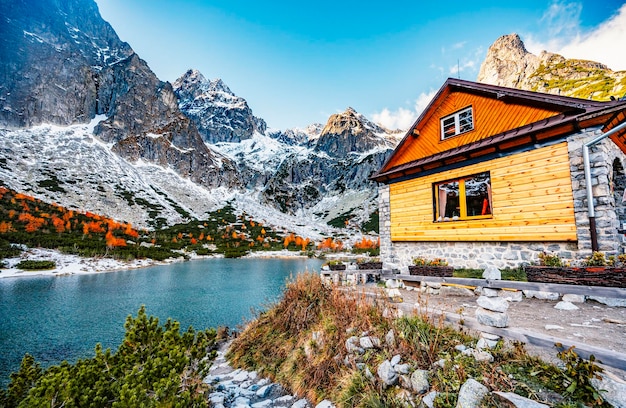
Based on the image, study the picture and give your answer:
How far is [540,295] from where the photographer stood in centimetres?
658

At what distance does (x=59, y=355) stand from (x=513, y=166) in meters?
15.3

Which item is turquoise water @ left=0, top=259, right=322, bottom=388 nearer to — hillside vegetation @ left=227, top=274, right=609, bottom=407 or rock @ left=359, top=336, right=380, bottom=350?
hillside vegetation @ left=227, top=274, right=609, bottom=407

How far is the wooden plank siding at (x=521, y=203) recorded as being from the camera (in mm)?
7917

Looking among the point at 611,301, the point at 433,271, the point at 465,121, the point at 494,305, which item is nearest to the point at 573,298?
the point at 611,301

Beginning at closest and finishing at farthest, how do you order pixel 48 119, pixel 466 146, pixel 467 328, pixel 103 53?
1. pixel 467 328
2. pixel 466 146
3. pixel 48 119
4. pixel 103 53

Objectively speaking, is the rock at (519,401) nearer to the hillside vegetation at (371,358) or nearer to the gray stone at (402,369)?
the hillside vegetation at (371,358)

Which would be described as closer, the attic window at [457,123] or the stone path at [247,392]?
the stone path at [247,392]

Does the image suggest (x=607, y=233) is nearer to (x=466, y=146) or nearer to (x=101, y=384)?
(x=466, y=146)

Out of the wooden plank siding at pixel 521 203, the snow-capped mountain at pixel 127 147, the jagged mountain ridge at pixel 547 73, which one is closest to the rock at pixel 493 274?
the wooden plank siding at pixel 521 203

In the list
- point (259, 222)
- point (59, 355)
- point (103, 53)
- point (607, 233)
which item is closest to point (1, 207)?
point (59, 355)

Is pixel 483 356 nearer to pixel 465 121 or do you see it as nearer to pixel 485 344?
pixel 485 344

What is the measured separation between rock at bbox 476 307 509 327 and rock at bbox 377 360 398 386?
1560 millimetres

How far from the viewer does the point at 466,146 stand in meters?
10.3

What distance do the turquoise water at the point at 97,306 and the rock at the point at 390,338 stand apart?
11.1ft
